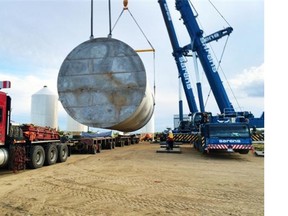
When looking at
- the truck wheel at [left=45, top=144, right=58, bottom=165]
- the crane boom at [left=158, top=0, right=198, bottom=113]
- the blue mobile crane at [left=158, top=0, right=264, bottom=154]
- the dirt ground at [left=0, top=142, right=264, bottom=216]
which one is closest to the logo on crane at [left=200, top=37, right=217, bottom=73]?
the blue mobile crane at [left=158, top=0, right=264, bottom=154]

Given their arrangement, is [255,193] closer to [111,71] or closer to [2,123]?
[111,71]

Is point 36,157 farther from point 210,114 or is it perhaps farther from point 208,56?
point 208,56

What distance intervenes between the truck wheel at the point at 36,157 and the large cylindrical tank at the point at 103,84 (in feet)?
12.1

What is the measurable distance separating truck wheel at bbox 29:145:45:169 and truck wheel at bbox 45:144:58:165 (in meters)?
0.30

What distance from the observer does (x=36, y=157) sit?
9516 mm

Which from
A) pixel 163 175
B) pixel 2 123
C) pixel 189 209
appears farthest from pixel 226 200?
pixel 2 123

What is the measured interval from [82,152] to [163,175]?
25.4ft

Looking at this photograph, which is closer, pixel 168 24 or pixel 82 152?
pixel 82 152

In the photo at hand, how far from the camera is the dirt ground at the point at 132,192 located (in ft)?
15.2

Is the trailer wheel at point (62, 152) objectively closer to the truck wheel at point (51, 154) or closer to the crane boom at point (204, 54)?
the truck wheel at point (51, 154)

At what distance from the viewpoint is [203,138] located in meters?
12.6

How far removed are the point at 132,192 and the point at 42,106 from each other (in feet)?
28.0

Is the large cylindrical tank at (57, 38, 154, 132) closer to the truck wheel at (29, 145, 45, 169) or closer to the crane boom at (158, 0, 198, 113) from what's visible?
the truck wheel at (29, 145, 45, 169)

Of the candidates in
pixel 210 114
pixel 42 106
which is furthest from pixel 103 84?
pixel 210 114
